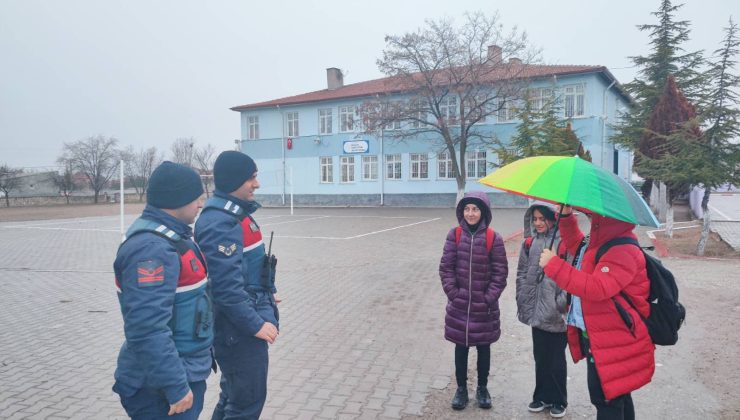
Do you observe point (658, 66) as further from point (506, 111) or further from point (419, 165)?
point (419, 165)

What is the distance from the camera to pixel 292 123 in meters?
41.4

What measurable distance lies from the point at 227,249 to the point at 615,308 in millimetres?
2115

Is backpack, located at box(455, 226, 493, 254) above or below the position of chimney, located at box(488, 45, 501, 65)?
below

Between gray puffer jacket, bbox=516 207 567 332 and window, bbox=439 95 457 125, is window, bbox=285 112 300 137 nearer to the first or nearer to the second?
window, bbox=439 95 457 125

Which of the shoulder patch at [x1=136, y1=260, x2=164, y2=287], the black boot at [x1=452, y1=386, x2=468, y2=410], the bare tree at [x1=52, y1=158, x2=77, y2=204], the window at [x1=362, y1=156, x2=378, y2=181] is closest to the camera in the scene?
the shoulder patch at [x1=136, y1=260, x2=164, y2=287]

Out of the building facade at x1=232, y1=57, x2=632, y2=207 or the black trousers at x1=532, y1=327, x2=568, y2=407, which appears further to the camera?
the building facade at x1=232, y1=57, x2=632, y2=207

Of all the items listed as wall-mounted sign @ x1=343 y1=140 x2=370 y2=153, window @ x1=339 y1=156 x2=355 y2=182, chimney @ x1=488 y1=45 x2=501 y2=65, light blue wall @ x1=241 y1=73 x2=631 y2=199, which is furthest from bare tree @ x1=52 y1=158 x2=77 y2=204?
chimney @ x1=488 y1=45 x2=501 y2=65

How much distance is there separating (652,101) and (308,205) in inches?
966

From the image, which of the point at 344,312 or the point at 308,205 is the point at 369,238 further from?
the point at 308,205

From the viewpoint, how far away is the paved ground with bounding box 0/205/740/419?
413cm

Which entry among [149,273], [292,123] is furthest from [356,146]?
[149,273]

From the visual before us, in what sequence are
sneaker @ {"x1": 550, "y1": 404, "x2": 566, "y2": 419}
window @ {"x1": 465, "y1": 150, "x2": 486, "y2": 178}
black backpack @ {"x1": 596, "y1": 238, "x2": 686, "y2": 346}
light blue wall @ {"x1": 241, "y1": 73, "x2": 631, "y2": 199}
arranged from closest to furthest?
black backpack @ {"x1": 596, "y1": 238, "x2": 686, "y2": 346}
sneaker @ {"x1": 550, "y1": 404, "x2": 566, "y2": 419}
light blue wall @ {"x1": 241, "y1": 73, "x2": 631, "y2": 199}
window @ {"x1": 465, "y1": 150, "x2": 486, "y2": 178}

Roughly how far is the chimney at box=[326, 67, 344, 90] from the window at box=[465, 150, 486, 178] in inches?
564

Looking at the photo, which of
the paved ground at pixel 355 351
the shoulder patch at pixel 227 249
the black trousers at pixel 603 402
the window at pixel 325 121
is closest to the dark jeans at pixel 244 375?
the shoulder patch at pixel 227 249
